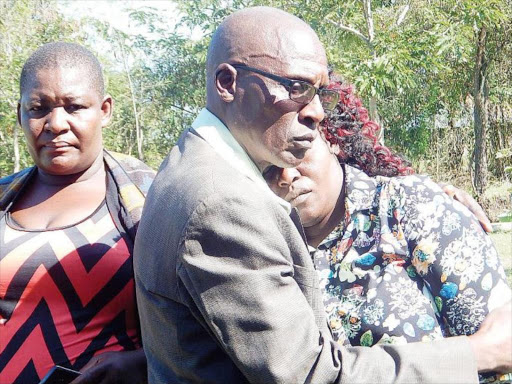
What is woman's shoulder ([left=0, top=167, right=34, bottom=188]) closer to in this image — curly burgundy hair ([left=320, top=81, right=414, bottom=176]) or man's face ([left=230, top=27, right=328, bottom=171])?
curly burgundy hair ([left=320, top=81, right=414, bottom=176])

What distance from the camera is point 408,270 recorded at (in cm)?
199

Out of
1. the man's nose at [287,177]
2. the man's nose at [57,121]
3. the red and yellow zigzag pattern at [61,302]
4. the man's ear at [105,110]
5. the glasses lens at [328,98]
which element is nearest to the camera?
the glasses lens at [328,98]

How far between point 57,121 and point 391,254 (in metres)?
1.34

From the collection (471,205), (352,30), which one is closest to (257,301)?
(471,205)

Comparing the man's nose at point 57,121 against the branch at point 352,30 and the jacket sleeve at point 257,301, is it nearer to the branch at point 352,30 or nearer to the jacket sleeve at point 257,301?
the jacket sleeve at point 257,301

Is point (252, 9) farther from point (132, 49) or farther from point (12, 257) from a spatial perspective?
point (132, 49)

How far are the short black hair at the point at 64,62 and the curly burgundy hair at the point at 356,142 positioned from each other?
95 centimetres

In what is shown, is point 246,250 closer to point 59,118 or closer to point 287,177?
point 287,177

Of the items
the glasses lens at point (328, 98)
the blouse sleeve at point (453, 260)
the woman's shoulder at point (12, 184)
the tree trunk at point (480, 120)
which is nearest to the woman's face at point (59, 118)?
the woman's shoulder at point (12, 184)

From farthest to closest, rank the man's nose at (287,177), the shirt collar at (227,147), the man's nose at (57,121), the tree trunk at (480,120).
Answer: the tree trunk at (480,120)
the man's nose at (57,121)
the man's nose at (287,177)
the shirt collar at (227,147)

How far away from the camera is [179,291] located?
1.38 metres

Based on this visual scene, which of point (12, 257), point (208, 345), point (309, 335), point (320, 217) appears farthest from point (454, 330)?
point (12, 257)

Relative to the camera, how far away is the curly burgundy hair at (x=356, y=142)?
2.45 metres

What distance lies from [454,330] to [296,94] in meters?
0.88
